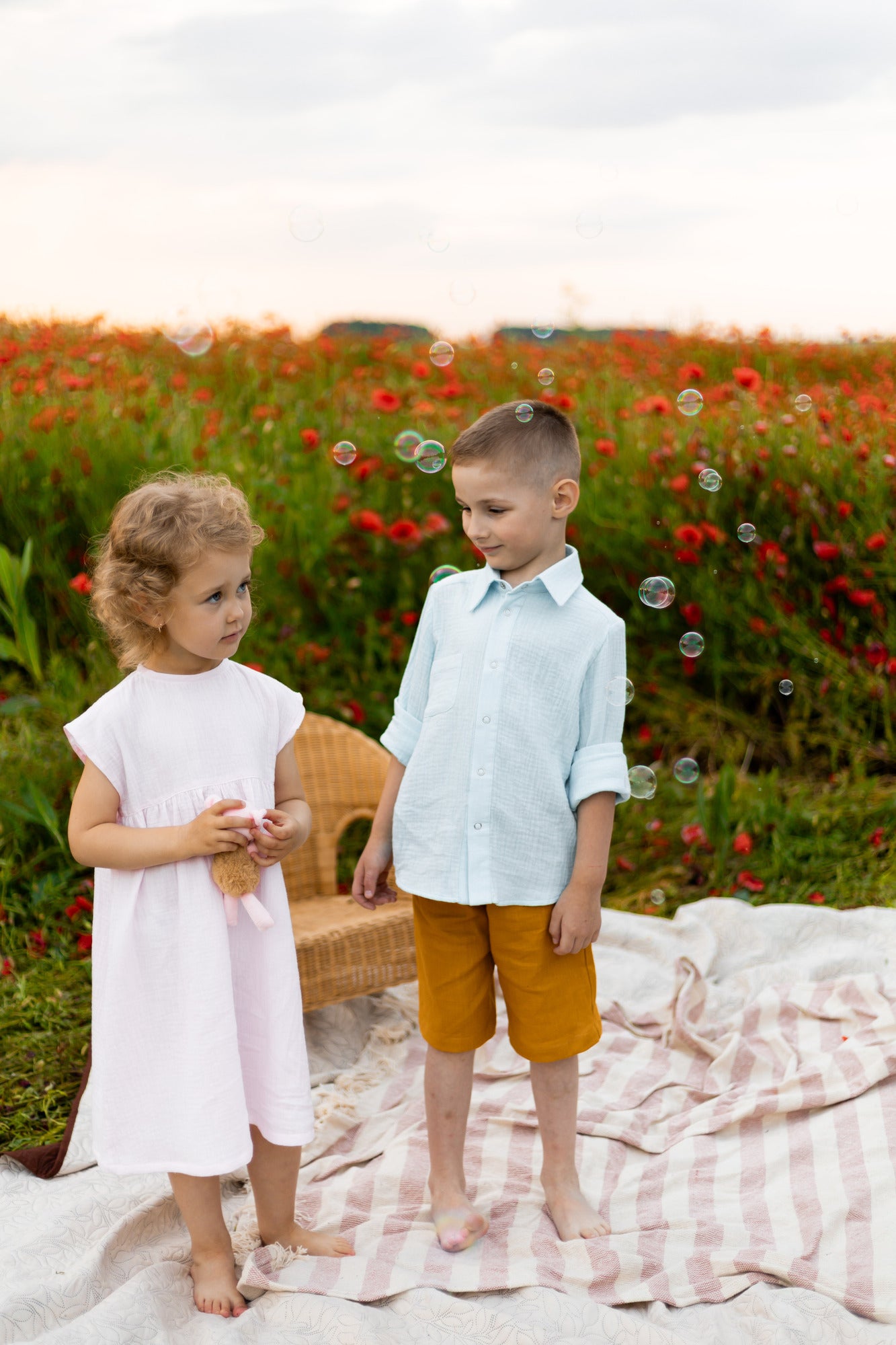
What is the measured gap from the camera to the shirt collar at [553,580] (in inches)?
85.6

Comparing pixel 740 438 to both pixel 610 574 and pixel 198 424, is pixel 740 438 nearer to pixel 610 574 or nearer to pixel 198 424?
pixel 610 574

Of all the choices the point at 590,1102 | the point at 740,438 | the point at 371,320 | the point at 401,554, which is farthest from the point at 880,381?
the point at 590,1102

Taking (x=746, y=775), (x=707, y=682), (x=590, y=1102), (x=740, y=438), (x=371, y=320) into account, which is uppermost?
(x=371, y=320)

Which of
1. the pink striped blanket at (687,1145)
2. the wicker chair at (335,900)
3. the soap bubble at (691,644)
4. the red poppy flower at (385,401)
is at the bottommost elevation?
the pink striped blanket at (687,1145)

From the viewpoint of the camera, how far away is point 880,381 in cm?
731

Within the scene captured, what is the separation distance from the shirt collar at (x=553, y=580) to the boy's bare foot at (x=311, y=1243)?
1.25m

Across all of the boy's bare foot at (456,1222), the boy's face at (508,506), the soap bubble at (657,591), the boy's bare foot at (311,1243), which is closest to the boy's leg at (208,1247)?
the boy's bare foot at (311,1243)

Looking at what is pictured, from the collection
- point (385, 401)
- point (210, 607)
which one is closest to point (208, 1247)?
point (210, 607)

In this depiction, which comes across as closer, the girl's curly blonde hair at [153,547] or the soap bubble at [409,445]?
the girl's curly blonde hair at [153,547]

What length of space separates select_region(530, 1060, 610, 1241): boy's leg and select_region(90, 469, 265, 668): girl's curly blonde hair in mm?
1114

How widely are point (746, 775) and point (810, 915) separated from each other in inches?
42.1

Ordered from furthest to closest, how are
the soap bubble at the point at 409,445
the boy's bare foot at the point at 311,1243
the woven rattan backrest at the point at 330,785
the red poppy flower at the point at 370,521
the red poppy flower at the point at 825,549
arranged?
the red poppy flower at the point at 825,549 → the red poppy flower at the point at 370,521 → the woven rattan backrest at the point at 330,785 → the soap bubble at the point at 409,445 → the boy's bare foot at the point at 311,1243

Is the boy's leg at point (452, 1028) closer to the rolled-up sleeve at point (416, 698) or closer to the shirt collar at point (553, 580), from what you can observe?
the rolled-up sleeve at point (416, 698)

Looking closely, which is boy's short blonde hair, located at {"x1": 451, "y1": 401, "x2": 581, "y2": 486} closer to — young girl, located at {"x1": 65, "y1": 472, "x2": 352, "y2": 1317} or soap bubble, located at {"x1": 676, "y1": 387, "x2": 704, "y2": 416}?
young girl, located at {"x1": 65, "y1": 472, "x2": 352, "y2": 1317}
